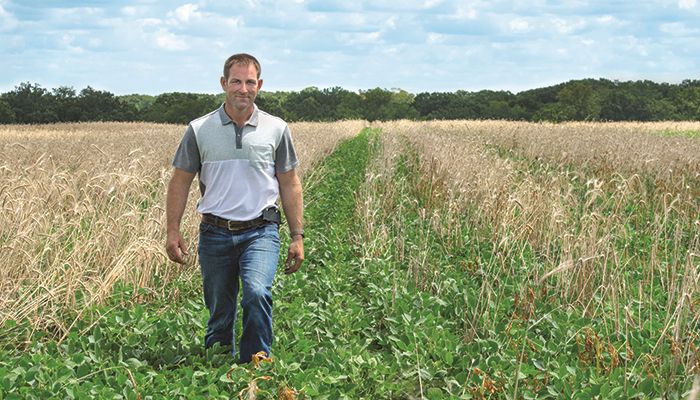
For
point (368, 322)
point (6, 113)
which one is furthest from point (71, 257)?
point (6, 113)

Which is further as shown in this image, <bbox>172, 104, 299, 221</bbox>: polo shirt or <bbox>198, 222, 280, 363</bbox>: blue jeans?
<bbox>172, 104, 299, 221</bbox>: polo shirt

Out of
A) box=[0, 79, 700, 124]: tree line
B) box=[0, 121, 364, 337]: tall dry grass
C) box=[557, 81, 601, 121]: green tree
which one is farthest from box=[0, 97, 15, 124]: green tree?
box=[0, 121, 364, 337]: tall dry grass

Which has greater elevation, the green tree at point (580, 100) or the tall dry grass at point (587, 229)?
the green tree at point (580, 100)

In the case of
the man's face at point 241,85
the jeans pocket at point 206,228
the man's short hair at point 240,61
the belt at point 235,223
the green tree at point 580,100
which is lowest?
the jeans pocket at point 206,228

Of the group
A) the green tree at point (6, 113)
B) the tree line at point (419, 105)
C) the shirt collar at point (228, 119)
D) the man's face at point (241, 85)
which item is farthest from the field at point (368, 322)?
the green tree at point (6, 113)

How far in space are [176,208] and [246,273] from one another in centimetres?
71

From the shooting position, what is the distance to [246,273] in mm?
4203

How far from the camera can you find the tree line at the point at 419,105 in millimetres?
66250

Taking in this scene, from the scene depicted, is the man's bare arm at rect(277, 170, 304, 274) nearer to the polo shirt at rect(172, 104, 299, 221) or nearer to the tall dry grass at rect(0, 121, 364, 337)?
the polo shirt at rect(172, 104, 299, 221)

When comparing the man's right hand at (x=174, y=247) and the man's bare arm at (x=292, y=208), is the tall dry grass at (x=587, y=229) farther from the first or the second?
the man's right hand at (x=174, y=247)

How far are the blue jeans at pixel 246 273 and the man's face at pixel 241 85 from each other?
2.56 ft

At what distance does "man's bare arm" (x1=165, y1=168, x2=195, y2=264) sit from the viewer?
177 inches

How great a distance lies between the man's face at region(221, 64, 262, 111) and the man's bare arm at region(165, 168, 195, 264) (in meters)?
0.60

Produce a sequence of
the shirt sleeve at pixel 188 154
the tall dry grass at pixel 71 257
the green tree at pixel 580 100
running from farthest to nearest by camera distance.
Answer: the green tree at pixel 580 100 < the tall dry grass at pixel 71 257 < the shirt sleeve at pixel 188 154
